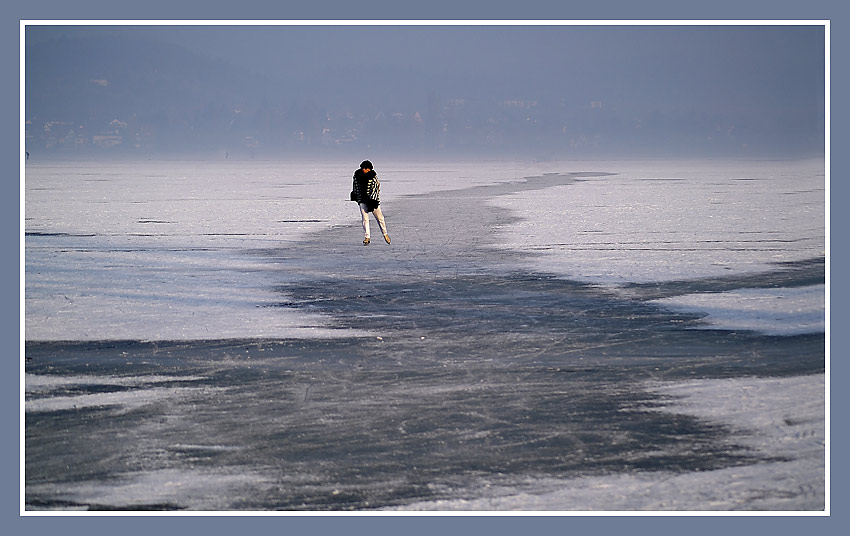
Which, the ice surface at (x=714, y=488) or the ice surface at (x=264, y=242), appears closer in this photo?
the ice surface at (x=714, y=488)

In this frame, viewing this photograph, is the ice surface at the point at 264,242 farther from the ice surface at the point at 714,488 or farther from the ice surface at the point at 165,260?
the ice surface at the point at 714,488

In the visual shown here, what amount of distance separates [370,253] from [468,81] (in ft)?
216

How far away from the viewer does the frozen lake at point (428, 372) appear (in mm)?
5664

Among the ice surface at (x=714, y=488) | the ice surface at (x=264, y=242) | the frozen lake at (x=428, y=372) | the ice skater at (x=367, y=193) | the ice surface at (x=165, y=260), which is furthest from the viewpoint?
the ice skater at (x=367, y=193)

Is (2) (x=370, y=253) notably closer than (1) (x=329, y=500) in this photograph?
No

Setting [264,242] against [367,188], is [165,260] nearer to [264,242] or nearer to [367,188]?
[264,242]

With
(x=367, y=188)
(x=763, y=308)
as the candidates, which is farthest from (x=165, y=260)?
(x=763, y=308)

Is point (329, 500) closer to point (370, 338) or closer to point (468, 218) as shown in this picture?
point (370, 338)

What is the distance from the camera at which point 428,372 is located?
750 centimetres

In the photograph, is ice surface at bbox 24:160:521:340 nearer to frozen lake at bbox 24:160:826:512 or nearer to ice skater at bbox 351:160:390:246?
frozen lake at bbox 24:160:826:512

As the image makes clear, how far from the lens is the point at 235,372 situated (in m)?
7.53

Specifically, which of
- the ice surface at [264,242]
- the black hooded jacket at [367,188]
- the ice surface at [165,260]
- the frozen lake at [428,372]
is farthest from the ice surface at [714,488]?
the black hooded jacket at [367,188]

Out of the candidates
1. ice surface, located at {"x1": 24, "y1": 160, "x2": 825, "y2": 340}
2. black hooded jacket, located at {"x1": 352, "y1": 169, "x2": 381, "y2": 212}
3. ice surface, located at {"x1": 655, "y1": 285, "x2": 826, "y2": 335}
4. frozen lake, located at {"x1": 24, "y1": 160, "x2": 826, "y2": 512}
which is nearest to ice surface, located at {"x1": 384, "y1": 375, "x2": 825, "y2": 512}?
frozen lake, located at {"x1": 24, "y1": 160, "x2": 826, "y2": 512}

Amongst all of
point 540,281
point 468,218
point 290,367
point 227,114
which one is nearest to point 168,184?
point 468,218
